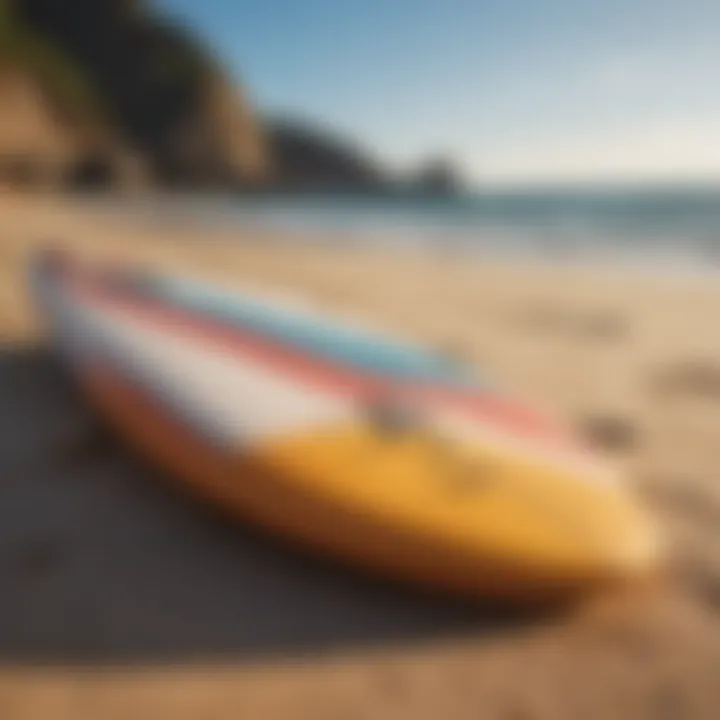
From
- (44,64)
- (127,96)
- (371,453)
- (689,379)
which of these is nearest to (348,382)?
(371,453)

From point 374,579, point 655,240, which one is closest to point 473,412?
point 374,579

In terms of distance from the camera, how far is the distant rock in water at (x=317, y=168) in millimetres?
8133

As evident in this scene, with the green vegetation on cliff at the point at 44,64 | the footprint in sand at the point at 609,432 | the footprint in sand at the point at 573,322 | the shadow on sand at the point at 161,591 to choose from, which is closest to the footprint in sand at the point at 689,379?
the footprint in sand at the point at 609,432

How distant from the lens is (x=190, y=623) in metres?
1.30

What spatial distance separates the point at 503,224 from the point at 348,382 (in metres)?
11.2

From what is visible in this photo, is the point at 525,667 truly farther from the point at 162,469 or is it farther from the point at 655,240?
the point at 655,240

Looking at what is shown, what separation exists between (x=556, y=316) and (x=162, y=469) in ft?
7.92

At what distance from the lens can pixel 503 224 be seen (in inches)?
494

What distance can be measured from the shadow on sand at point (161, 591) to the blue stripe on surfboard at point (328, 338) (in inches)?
19.3

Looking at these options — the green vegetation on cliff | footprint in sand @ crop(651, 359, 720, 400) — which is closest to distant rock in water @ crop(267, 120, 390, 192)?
the green vegetation on cliff

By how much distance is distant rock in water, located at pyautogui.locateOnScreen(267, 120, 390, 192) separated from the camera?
26.7ft

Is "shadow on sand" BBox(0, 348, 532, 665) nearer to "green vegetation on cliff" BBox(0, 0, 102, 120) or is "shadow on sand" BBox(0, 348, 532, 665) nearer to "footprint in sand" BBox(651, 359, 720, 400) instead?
"footprint in sand" BBox(651, 359, 720, 400)

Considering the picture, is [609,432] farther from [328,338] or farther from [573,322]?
[573,322]

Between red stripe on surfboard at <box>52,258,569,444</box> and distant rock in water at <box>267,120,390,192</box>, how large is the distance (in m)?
5.51
